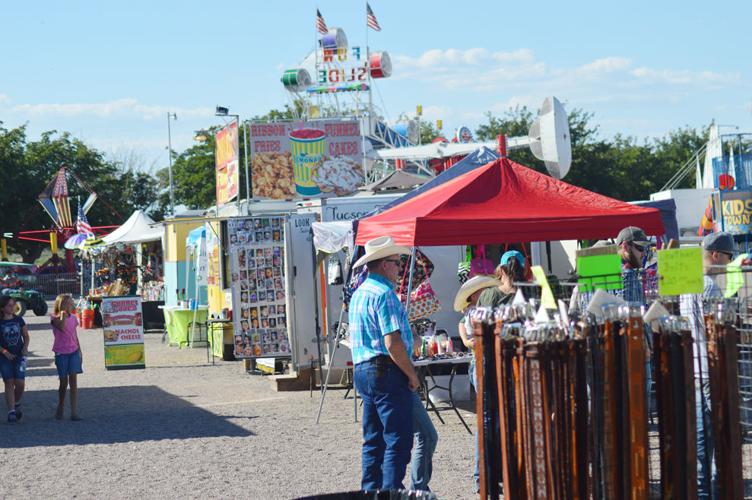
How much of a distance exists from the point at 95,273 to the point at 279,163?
48.6 ft

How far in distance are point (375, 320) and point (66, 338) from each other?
7428 millimetres

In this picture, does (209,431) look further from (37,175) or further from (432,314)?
(37,175)

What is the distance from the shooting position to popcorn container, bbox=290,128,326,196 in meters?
20.1

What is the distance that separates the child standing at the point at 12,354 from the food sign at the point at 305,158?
7395 mm

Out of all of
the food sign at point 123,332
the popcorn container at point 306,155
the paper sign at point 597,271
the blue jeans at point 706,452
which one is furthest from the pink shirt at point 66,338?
the blue jeans at point 706,452

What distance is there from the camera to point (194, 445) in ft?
35.3

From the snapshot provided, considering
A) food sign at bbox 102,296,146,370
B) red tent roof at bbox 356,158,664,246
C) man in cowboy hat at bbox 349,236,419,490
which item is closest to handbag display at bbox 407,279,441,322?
red tent roof at bbox 356,158,664,246

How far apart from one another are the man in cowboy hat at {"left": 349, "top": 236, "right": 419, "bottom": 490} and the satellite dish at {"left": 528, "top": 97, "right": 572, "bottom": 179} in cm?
488

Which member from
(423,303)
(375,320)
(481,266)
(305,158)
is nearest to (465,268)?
(481,266)

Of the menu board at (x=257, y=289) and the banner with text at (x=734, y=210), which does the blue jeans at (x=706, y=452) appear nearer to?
the menu board at (x=257, y=289)

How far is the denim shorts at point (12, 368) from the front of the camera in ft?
41.9

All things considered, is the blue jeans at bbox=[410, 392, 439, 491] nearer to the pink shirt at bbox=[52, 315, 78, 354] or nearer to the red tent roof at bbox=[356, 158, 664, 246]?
the red tent roof at bbox=[356, 158, 664, 246]

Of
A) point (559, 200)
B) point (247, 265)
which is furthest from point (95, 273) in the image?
point (559, 200)

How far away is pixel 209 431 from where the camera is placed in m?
11.7
